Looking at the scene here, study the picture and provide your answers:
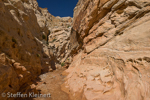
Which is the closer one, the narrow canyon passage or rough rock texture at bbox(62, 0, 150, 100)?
rough rock texture at bbox(62, 0, 150, 100)

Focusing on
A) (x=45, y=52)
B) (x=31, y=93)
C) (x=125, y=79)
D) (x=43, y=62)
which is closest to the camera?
(x=125, y=79)

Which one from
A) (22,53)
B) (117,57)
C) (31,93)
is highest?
(22,53)

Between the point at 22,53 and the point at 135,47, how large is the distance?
398 inches

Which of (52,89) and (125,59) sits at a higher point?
(125,59)

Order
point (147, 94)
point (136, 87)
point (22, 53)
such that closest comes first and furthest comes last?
point (147, 94) → point (136, 87) → point (22, 53)

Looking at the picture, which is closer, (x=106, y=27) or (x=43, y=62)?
(x=106, y=27)

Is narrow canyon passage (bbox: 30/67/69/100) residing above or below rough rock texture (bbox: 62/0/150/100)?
below

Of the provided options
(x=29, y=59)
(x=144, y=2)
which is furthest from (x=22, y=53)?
(x=144, y=2)

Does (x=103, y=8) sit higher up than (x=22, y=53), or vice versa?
(x=103, y=8)

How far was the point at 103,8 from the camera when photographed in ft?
22.2

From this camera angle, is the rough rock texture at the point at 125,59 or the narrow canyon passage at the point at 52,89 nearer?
the rough rock texture at the point at 125,59

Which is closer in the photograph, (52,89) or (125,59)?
(125,59)

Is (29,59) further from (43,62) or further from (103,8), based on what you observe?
(103,8)

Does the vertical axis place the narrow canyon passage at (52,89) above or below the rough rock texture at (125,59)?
below
